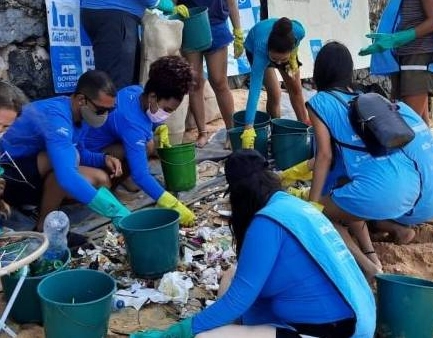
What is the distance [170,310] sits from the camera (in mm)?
3277

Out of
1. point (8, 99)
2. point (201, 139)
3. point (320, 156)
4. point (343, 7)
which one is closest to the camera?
point (8, 99)

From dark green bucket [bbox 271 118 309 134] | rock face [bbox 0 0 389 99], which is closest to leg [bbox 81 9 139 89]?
rock face [bbox 0 0 389 99]

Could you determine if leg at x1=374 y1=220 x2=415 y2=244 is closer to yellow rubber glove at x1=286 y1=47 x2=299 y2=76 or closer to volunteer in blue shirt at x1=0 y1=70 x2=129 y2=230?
volunteer in blue shirt at x1=0 y1=70 x2=129 y2=230

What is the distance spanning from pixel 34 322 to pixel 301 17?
5.76 metres

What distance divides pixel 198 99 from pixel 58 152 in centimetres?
221

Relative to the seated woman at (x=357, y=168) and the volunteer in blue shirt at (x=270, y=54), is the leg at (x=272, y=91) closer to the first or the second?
the volunteer in blue shirt at (x=270, y=54)

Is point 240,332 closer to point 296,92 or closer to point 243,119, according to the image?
point 243,119

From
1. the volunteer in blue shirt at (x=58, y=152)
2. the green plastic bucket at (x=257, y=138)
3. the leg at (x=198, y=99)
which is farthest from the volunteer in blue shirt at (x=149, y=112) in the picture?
the leg at (x=198, y=99)

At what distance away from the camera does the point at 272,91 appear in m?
5.86

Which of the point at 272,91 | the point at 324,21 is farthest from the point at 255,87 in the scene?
the point at 324,21

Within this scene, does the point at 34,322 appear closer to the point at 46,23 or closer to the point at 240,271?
the point at 240,271

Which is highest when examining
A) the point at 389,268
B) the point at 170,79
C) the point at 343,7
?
the point at 343,7

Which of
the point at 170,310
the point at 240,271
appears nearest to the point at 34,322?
the point at 170,310

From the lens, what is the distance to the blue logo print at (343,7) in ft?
Result: 27.5
